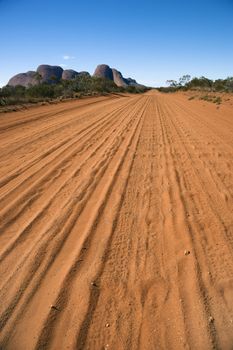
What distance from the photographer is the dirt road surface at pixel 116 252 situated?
113 inches

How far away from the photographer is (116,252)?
4.04m

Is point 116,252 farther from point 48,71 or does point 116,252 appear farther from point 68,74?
point 68,74

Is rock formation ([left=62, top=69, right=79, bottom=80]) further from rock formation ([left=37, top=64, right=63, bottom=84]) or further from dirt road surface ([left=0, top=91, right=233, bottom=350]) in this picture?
dirt road surface ([left=0, top=91, right=233, bottom=350])

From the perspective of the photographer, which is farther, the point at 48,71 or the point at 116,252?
the point at 48,71

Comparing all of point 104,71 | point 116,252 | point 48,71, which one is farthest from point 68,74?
point 116,252

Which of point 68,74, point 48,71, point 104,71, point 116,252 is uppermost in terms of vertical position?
point 116,252

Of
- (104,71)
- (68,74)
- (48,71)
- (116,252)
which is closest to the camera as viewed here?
(116,252)

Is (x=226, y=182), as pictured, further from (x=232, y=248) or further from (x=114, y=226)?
(x=114, y=226)

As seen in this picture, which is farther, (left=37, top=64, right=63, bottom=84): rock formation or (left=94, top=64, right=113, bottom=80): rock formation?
(left=94, top=64, right=113, bottom=80): rock formation

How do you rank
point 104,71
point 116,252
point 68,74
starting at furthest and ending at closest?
point 104,71 < point 68,74 < point 116,252

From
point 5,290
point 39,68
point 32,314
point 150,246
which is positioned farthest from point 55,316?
point 39,68

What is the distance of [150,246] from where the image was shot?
4.17 meters

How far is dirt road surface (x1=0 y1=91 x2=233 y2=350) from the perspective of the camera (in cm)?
288

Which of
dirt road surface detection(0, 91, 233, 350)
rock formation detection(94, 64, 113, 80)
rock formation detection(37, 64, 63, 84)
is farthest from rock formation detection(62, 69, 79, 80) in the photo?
dirt road surface detection(0, 91, 233, 350)
